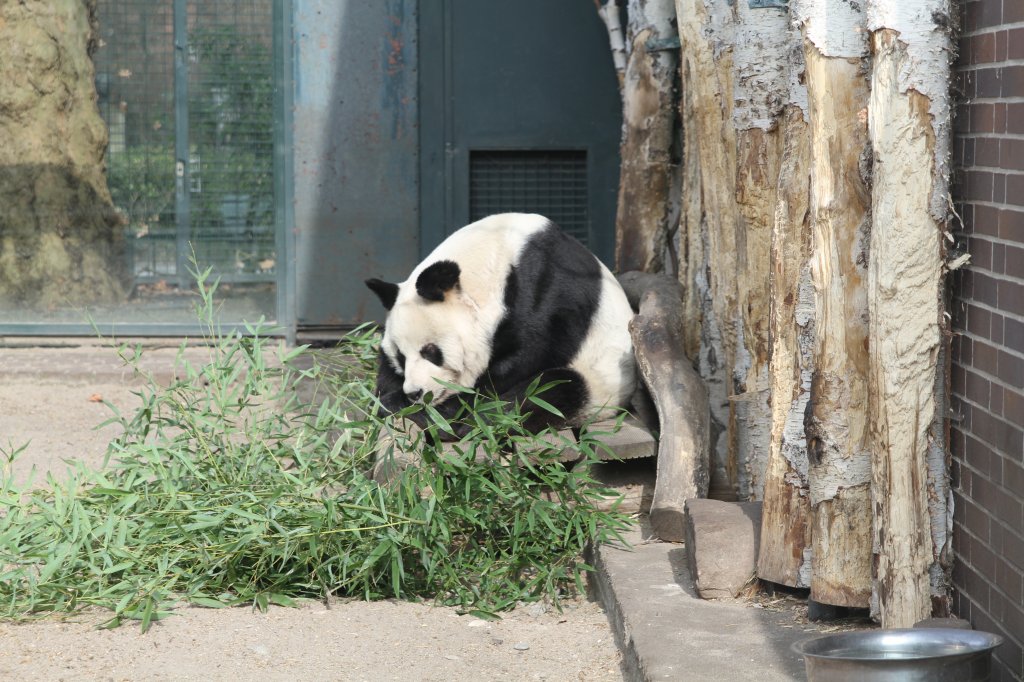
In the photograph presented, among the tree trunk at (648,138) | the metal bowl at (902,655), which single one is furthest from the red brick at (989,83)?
the tree trunk at (648,138)

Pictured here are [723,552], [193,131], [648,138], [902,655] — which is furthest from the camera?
[193,131]

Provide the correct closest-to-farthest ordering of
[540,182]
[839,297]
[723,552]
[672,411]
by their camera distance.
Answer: [839,297] < [723,552] < [672,411] < [540,182]

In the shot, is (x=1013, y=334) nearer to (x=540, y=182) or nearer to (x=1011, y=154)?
(x=1011, y=154)

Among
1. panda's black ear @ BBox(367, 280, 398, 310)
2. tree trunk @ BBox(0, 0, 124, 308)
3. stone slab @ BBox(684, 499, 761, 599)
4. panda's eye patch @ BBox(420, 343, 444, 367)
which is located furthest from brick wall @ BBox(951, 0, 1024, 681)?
tree trunk @ BBox(0, 0, 124, 308)

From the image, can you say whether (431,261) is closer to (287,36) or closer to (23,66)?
(287,36)

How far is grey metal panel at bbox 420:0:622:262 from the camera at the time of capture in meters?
7.60

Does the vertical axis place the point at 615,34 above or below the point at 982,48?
above

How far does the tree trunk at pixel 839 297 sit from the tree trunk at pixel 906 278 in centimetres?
14

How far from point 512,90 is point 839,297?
15.7ft

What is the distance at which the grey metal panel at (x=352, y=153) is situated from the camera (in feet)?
25.0

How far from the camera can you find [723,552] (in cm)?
361

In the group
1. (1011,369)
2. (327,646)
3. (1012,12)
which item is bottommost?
(327,646)

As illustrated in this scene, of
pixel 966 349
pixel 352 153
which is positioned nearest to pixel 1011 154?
pixel 966 349

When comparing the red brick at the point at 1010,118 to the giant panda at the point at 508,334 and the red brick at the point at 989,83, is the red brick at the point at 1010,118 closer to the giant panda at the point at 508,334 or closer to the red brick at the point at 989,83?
the red brick at the point at 989,83
